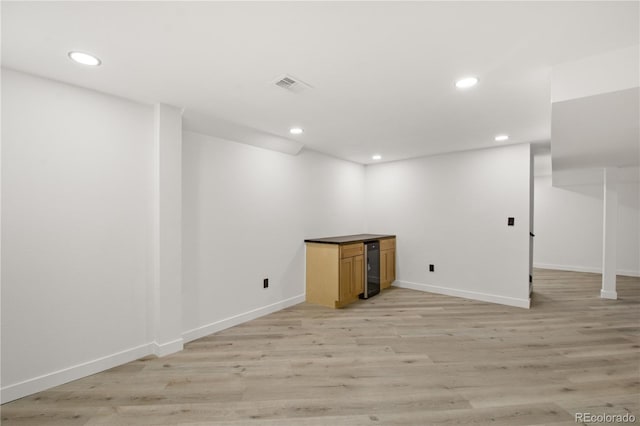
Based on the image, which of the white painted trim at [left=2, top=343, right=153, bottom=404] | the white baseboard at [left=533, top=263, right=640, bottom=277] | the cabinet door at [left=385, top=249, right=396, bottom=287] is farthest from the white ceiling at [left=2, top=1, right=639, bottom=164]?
the white baseboard at [left=533, top=263, right=640, bottom=277]

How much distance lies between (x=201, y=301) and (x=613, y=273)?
6.20 m

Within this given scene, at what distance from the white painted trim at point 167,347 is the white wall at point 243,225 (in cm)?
21

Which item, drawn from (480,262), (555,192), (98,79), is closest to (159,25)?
(98,79)

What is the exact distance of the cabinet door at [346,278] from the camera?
160 inches

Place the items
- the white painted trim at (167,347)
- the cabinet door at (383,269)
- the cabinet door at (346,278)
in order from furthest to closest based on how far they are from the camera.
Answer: the cabinet door at (383,269), the cabinet door at (346,278), the white painted trim at (167,347)

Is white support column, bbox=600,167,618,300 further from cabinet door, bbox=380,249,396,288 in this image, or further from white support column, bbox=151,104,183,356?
white support column, bbox=151,104,183,356

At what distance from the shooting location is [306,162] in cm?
447

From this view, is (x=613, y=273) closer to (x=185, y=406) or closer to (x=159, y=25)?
(x=185, y=406)

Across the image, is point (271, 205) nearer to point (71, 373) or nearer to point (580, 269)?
point (71, 373)

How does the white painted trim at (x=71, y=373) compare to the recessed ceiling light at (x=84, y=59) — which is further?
the white painted trim at (x=71, y=373)

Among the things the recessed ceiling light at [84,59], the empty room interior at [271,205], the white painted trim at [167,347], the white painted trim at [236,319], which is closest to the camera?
the empty room interior at [271,205]

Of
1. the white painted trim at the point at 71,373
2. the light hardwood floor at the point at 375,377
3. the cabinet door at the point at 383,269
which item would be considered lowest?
the light hardwood floor at the point at 375,377

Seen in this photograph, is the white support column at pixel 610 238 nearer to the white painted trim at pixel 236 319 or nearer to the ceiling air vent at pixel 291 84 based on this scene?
the white painted trim at pixel 236 319

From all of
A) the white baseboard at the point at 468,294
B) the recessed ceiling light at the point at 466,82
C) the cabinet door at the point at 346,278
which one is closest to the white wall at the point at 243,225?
the cabinet door at the point at 346,278
